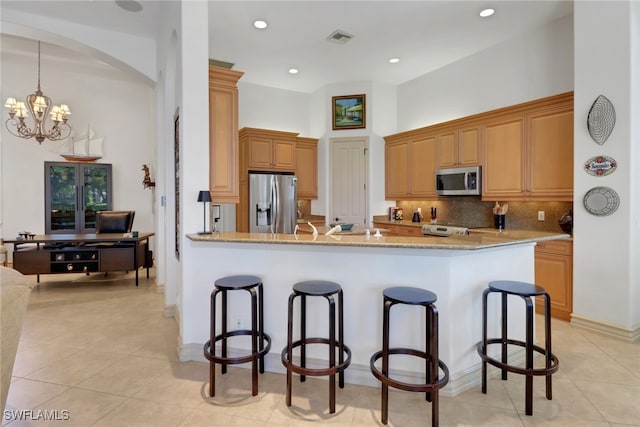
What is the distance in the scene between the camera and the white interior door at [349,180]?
5691mm

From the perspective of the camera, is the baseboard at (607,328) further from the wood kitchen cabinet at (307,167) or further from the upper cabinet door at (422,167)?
the wood kitchen cabinet at (307,167)

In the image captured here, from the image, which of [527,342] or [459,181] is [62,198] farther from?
[527,342]

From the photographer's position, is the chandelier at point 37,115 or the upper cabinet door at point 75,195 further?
the upper cabinet door at point 75,195

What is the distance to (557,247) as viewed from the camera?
3461mm

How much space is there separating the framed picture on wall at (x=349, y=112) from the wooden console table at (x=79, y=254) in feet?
12.3

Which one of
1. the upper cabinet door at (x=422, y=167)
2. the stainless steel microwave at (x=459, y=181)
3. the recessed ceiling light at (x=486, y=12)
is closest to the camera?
the recessed ceiling light at (x=486, y=12)

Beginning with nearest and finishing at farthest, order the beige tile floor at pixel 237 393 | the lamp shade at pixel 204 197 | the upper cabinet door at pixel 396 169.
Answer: the beige tile floor at pixel 237 393 < the lamp shade at pixel 204 197 < the upper cabinet door at pixel 396 169

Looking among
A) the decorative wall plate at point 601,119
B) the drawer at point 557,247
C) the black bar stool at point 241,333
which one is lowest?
the black bar stool at point 241,333

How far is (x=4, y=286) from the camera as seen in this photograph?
1238 mm

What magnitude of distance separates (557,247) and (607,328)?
2.79 ft

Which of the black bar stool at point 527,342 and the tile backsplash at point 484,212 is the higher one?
the tile backsplash at point 484,212

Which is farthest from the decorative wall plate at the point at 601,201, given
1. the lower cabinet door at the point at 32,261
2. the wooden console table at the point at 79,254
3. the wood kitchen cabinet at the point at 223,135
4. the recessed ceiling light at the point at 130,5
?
the lower cabinet door at the point at 32,261

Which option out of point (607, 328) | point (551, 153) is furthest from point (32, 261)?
point (607, 328)

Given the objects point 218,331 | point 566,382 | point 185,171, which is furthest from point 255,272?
point 566,382
